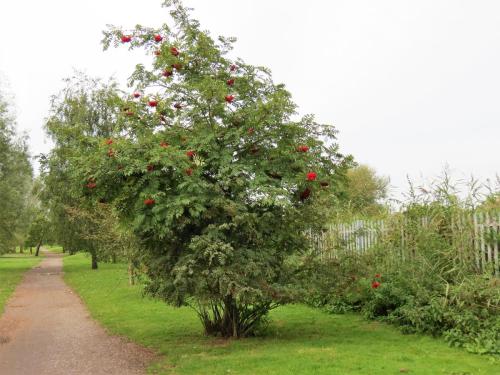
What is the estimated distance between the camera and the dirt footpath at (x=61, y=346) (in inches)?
313

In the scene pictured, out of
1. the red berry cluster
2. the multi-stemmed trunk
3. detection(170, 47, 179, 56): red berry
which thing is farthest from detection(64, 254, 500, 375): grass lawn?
detection(170, 47, 179, 56): red berry

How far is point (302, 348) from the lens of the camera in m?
8.55

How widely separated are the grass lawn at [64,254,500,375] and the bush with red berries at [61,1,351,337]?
2.52 ft

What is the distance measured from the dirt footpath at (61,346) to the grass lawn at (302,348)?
0.44 metres

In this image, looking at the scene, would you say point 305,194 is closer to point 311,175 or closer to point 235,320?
point 311,175

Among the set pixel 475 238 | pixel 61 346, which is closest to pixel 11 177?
pixel 61 346

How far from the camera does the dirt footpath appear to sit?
26.1ft

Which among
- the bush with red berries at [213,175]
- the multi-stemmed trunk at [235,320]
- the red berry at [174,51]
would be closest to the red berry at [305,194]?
the bush with red berries at [213,175]

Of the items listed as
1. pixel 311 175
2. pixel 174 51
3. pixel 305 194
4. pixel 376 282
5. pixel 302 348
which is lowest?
pixel 302 348

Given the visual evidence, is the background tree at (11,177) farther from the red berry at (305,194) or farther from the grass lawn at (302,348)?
the red berry at (305,194)

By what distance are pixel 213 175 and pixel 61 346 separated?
422 centimetres

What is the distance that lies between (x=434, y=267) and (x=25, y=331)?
8.64 metres

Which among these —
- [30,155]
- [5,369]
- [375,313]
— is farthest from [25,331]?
[30,155]

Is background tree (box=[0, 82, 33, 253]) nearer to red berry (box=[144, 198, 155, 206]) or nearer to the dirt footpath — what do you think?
the dirt footpath
